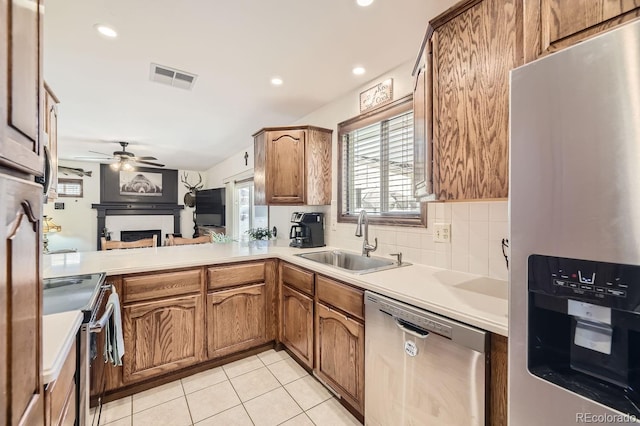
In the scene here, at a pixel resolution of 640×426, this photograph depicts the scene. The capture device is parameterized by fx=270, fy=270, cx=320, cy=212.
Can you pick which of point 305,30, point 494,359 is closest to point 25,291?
point 494,359

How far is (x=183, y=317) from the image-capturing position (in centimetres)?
202

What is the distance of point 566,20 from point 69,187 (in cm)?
848

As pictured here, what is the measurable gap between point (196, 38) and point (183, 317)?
1.98 m

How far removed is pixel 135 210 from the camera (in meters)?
6.90

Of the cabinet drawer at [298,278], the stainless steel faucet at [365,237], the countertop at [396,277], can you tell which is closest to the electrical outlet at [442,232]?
the countertop at [396,277]

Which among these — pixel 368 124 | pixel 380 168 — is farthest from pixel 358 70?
pixel 380 168

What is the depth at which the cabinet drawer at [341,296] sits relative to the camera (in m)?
1.58

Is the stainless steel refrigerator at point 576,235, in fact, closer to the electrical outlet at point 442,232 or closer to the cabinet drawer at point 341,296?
the cabinet drawer at point 341,296

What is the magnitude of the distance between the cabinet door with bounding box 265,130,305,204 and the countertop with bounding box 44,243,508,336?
57 cm

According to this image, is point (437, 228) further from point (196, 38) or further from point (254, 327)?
point (196, 38)

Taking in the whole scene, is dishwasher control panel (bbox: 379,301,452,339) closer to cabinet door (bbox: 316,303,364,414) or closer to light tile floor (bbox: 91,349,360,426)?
cabinet door (bbox: 316,303,364,414)

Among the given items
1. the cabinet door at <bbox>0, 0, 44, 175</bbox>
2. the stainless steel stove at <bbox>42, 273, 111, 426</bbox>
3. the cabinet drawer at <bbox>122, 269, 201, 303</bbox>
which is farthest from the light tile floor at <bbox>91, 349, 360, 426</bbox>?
the cabinet door at <bbox>0, 0, 44, 175</bbox>

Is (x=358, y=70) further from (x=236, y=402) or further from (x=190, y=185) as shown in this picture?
(x=190, y=185)

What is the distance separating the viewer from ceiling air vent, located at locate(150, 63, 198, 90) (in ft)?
7.35
